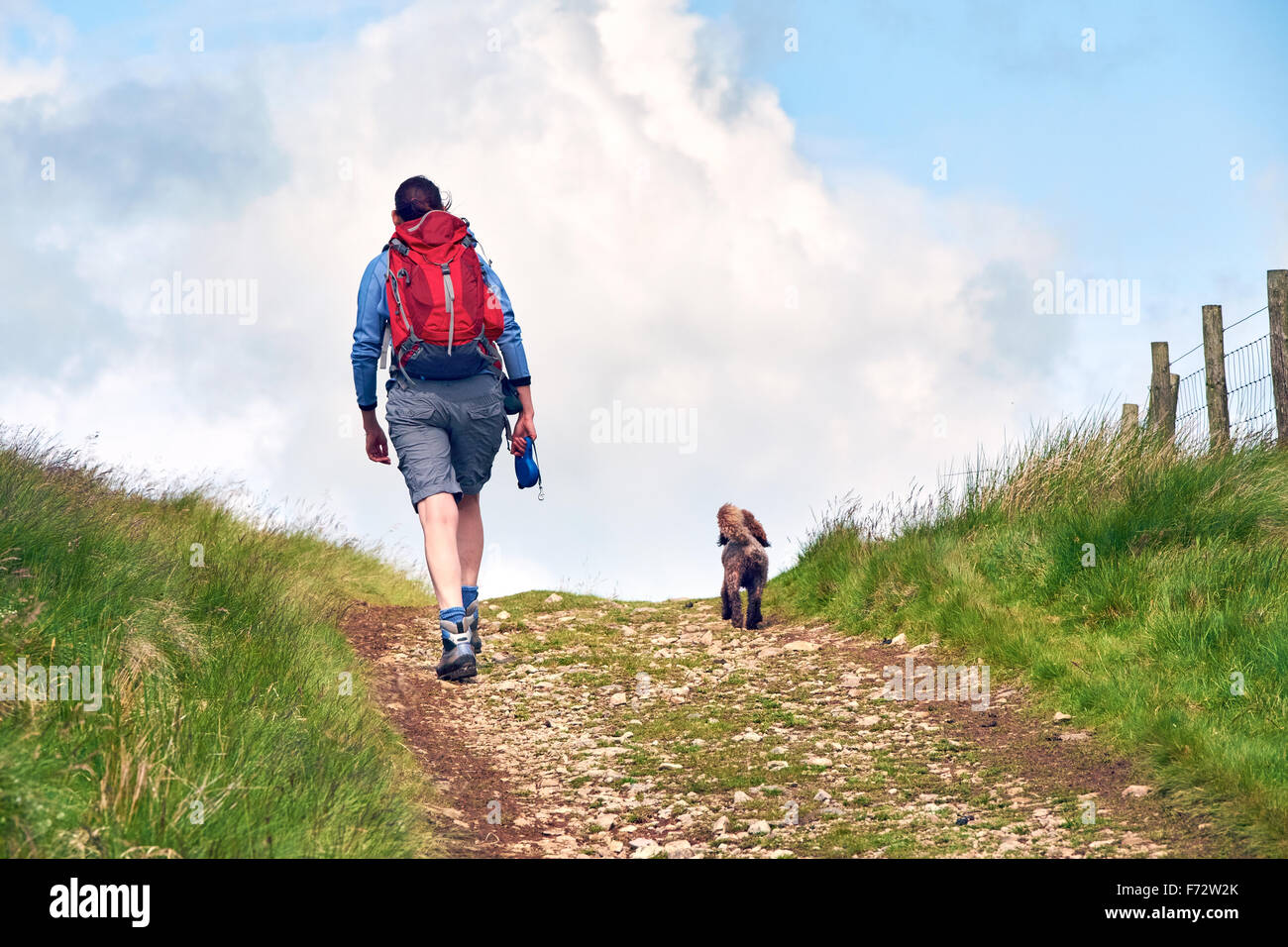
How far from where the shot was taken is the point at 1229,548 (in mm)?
7457

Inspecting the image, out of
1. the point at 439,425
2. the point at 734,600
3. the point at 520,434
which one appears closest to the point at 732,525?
the point at 734,600

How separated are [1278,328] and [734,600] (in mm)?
6956

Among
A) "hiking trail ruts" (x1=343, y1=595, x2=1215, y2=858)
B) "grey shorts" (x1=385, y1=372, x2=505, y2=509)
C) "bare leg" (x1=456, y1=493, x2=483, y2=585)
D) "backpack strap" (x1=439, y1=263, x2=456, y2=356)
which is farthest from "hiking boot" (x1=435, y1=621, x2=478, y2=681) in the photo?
"backpack strap" (x1=439, y1=263, x2=456, y2=356)

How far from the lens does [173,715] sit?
4.51 metres

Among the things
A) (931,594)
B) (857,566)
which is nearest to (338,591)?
(857,566)

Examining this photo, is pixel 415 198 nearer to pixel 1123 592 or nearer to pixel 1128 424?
pixel 1123 592

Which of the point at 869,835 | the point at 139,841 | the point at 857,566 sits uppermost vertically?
the point at 857,566

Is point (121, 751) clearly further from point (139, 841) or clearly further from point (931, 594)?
point (931, 594)

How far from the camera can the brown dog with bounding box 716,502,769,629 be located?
10.7m

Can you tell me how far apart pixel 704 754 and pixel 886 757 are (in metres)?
1.11

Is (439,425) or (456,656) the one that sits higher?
(439,425)

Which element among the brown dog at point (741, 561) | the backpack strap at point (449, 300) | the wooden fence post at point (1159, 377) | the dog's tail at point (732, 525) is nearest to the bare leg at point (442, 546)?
the backpack strap at point (449, 300)

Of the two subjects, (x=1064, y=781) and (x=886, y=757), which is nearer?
(x=1064, y=781)

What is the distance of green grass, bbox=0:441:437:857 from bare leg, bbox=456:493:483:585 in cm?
109
